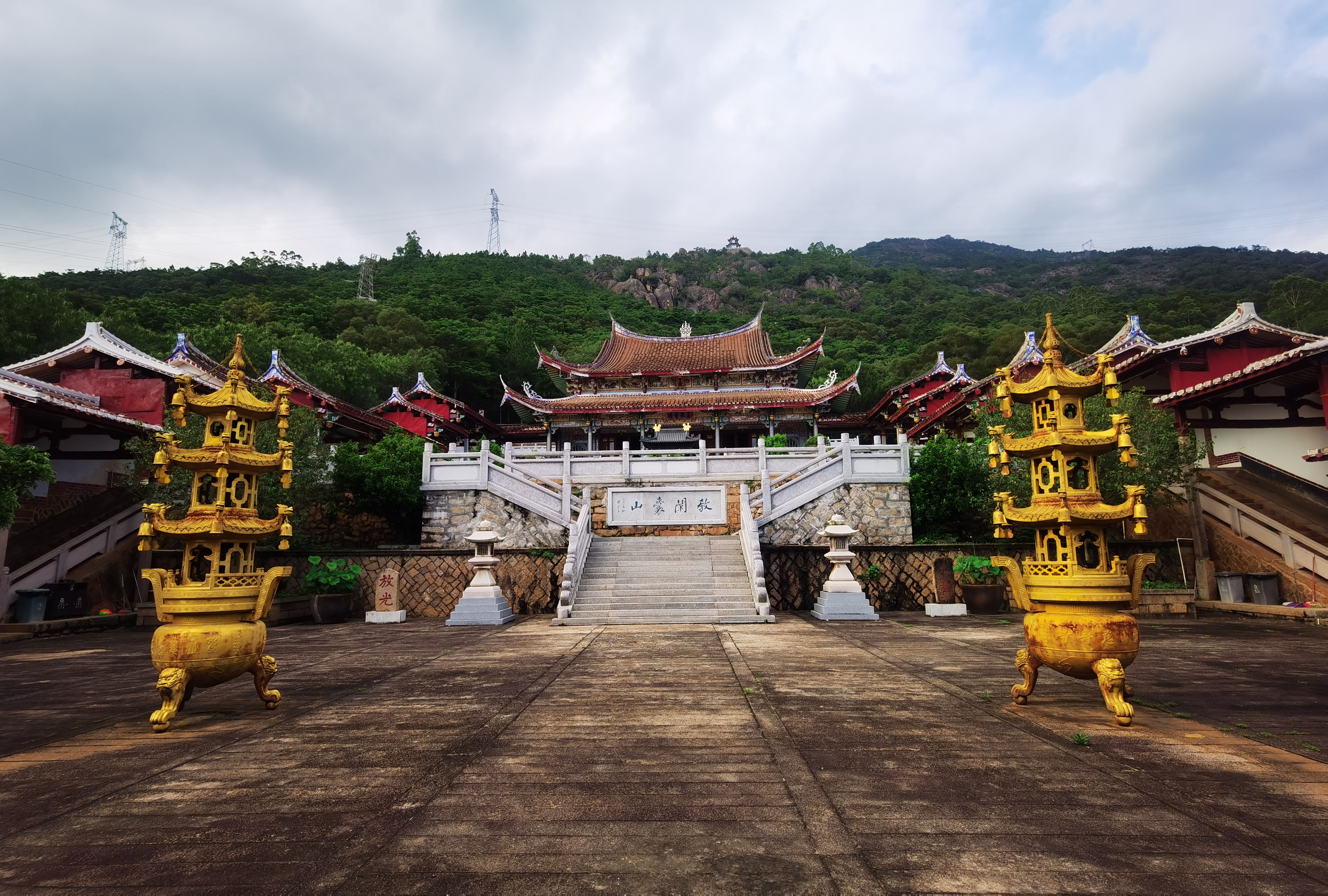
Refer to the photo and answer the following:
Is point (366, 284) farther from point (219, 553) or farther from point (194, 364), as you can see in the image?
point (219, 553)

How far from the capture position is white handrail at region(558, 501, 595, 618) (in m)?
11.5

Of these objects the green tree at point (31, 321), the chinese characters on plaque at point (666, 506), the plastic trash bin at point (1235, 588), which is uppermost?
the green tree at point (31, 321)

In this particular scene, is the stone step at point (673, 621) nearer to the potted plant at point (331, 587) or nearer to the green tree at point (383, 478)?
the potted plant at point (331, 587)

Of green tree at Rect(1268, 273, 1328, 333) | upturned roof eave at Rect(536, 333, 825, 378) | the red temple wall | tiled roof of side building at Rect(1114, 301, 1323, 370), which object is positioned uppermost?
green tree at Rect(1268, 273, 1328, 333)

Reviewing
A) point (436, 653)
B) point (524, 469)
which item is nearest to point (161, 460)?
point (436, 653)

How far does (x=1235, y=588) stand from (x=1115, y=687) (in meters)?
10.4

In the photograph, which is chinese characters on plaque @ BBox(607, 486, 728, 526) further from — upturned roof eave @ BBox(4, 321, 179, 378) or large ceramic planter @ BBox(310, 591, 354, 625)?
upturned roof eave @ BBox(4, 321, 179, 378)


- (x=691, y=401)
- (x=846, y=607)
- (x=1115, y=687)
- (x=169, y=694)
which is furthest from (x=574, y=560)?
(x=691, y=401)

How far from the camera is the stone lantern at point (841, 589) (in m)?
11.4

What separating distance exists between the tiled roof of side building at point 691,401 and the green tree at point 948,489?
8898mm

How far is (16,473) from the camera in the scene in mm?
9758

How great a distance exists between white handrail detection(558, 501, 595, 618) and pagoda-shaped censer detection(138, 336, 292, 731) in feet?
20.4

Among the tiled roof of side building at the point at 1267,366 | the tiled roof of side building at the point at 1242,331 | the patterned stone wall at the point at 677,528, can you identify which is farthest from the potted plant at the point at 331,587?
the tiled roof of side building at the point at 1242,331

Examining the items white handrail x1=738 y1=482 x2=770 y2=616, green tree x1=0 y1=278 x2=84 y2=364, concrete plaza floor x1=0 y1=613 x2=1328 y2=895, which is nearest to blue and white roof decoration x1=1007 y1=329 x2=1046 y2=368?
white handrail x1=738 y1=482 x2=770 y2=616
